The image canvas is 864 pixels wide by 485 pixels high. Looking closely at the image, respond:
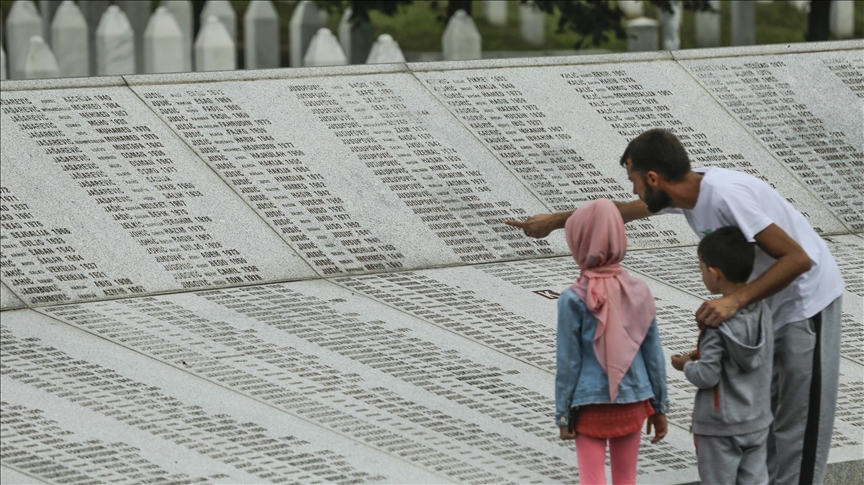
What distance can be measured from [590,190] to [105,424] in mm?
3516

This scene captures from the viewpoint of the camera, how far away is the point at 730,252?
453 cm

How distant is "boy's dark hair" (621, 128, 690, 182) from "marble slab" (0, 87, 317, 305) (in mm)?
2619

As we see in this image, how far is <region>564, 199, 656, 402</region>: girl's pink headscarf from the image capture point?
4465 mm

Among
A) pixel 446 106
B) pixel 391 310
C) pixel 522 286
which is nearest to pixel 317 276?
pixel 391 310

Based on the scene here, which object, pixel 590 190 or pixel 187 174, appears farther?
pixel 590 190

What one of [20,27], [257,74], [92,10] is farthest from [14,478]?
[92,10]

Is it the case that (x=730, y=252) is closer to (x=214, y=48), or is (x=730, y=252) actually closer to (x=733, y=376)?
(x=733, y=376)

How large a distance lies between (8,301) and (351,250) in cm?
169

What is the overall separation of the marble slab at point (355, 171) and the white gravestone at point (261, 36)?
7.34 meters

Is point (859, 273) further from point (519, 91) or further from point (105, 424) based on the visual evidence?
point (105, 424)

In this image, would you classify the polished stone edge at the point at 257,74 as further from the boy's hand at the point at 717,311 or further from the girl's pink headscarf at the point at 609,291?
the boy's hand at the point at 717,311

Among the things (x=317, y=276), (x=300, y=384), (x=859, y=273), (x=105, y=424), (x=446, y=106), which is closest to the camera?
(x=105, y=424)

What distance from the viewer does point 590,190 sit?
7.84 m

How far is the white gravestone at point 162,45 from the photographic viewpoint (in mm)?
13547
